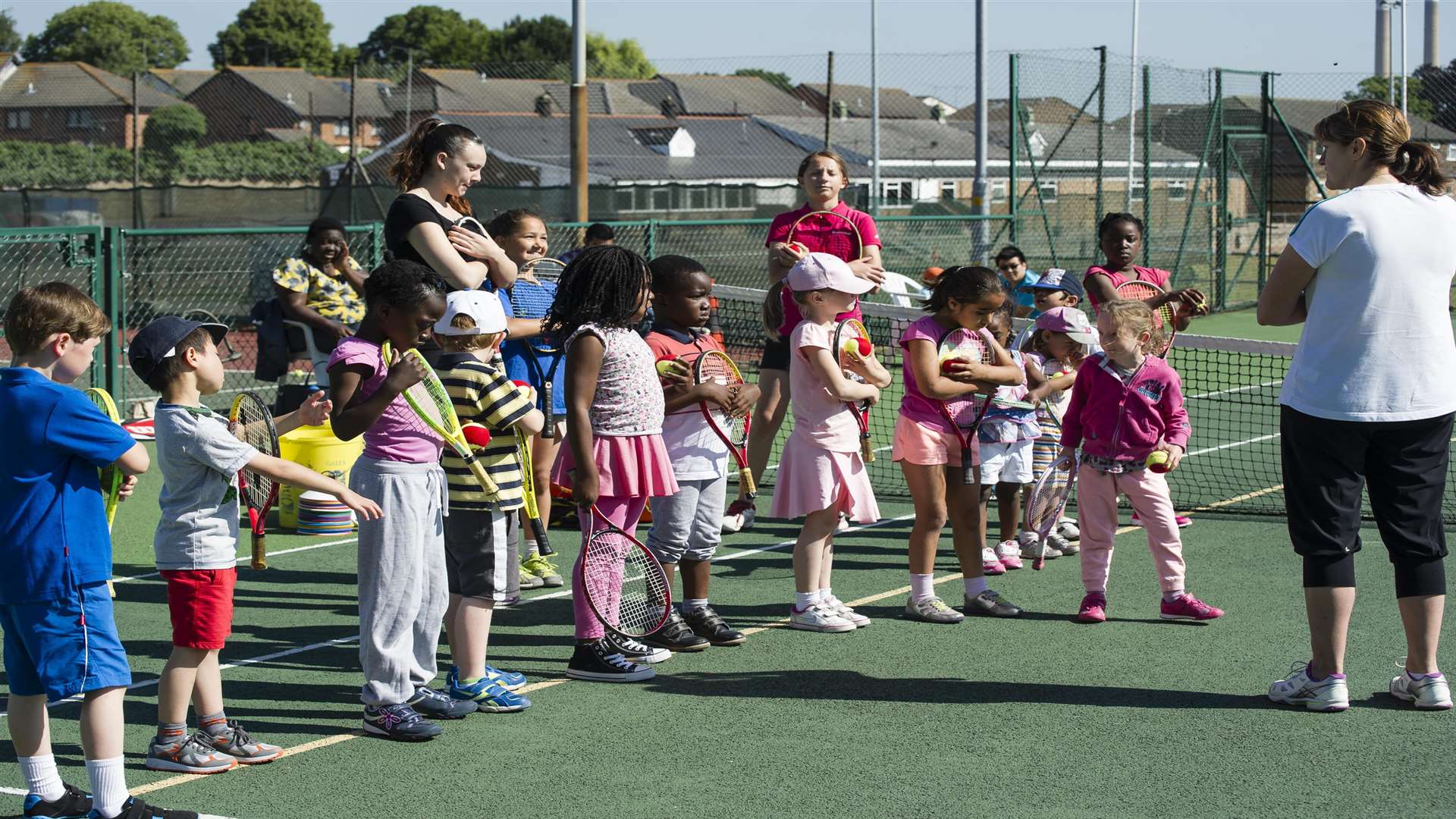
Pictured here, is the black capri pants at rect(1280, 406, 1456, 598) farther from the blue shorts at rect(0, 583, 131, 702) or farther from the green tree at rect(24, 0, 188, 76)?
the green tree at rect(24, 0, 188, 76)

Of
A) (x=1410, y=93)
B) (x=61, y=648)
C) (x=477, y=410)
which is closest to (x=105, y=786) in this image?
(x=61, y=648)

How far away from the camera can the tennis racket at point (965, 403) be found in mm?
6520

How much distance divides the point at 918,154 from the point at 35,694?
50857 mm

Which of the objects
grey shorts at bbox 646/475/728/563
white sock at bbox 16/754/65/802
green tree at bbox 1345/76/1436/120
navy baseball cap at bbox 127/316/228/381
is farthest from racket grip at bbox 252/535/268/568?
green tree at bbox 1345/76/1436/120

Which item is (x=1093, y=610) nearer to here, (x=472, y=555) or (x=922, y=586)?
(x=922, y=586)

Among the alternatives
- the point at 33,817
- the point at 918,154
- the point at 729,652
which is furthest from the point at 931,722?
the point at 918,154

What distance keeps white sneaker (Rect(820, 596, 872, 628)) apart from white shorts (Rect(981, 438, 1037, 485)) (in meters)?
1.25

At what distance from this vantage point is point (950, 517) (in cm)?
673

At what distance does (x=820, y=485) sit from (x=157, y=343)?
2736mm

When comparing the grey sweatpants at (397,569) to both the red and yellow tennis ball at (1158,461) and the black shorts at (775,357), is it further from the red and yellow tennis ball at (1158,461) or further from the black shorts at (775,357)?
the black shorts at (775,357)

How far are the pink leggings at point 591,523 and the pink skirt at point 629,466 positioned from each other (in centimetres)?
Answer: 4

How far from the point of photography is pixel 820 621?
6.53m

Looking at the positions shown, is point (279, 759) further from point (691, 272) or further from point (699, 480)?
point (691, 272)

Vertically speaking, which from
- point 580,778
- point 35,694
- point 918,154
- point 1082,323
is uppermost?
point 918,154
